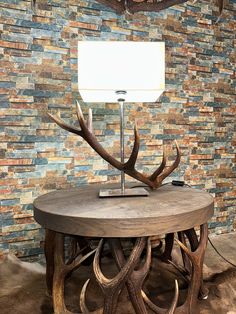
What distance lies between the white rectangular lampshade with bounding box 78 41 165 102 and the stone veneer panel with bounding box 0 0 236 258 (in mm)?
655

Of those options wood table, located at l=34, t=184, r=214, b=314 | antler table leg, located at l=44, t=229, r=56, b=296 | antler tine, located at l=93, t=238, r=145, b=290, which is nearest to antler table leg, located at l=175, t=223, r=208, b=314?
wood table, located at l=34, t=184, r=214, b=314

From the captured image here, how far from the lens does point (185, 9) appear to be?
96.3 inches

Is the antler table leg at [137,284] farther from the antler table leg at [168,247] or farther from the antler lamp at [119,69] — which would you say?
the antler table leg at [168,247]

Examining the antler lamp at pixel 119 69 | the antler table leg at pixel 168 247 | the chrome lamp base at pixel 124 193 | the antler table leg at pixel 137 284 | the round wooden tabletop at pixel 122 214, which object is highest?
the antler lamp at pixel 119 69

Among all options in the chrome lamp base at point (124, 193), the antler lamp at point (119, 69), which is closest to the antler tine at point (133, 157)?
the antler lamp at point (119, 69)

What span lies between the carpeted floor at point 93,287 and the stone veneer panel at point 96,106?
219 mm

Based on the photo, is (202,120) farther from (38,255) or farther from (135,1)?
(38,255)

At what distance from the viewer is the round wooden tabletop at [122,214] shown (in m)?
1.21

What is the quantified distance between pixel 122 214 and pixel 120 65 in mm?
668

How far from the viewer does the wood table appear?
122 cm

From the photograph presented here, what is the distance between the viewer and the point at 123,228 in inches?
47.3

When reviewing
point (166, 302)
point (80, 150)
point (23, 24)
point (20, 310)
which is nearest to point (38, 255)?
point (20, 310)

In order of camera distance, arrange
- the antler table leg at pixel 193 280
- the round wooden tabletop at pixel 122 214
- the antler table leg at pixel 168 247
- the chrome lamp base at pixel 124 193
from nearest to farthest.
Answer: the round wooden tabletop at pixel 122 214
the antler table leg at pixel 193 280
the chrome lamp base at pixel 124 193
the antler table leg at pixel 168 247

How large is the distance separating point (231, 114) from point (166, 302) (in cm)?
166
